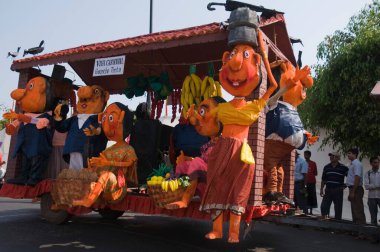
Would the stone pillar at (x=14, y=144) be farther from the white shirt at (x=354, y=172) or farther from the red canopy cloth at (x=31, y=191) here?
the white shirt at (x=354, y=172)

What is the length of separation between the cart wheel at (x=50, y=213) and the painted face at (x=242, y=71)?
361 cm

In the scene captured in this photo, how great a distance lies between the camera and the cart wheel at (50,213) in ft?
21.7

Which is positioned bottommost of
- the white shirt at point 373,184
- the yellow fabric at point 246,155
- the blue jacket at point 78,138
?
the white shirt at point 373,184

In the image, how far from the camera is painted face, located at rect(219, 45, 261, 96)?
473 centimetres

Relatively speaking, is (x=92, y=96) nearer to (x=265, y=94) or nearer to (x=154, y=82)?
(x=154, y=82)

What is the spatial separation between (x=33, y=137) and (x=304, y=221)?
4511 millimetres

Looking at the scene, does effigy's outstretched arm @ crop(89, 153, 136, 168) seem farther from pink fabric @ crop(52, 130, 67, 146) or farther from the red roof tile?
the red roof tile

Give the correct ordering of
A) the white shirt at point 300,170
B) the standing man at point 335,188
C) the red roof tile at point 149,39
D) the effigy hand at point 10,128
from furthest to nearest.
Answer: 1. the white shirt at point 300,170
2. the standing man at point 335,188
3. the effigy hand at point 10,128
4. the red roof tile at point 149,39

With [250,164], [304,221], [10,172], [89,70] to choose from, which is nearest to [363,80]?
[304,221]

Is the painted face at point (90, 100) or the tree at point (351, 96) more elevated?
the tree at point (351, 96)

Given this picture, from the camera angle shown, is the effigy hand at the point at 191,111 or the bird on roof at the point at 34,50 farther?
the bird on roof at the point at 34,50

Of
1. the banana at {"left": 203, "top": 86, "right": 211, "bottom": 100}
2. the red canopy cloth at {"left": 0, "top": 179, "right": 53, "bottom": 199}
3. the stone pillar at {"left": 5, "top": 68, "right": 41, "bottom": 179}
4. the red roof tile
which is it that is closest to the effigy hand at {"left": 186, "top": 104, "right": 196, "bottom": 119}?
the banana at {"left": 203, "top": 86, "right": 211, "bottom": 100}

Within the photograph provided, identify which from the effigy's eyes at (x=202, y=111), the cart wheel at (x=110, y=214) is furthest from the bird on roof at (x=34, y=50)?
the effigy's eyes at (x=202, y=111)

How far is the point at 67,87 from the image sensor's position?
758 centimetres
